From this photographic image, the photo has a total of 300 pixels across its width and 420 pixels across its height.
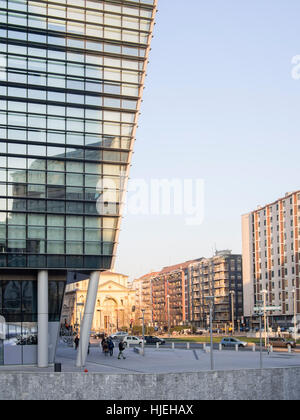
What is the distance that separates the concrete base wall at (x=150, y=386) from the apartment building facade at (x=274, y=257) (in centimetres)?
10235

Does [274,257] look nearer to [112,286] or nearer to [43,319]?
[112,286]

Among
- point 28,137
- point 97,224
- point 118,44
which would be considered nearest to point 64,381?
point 97,224

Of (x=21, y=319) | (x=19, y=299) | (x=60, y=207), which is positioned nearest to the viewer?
(x=21, y=319)

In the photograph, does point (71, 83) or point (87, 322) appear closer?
point (87, 322)

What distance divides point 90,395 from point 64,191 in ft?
61.0

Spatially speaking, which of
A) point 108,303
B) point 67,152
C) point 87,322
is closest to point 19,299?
point 87,322

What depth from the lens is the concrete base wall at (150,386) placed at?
129 ft

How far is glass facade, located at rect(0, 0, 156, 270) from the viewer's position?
5109 cm

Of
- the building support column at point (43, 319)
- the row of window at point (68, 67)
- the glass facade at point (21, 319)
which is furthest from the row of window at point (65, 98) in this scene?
the glass facade at point (21, 319)

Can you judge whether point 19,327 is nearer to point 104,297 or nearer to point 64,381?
point 64,381

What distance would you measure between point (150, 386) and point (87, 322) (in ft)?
44.8

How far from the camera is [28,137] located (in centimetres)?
5191

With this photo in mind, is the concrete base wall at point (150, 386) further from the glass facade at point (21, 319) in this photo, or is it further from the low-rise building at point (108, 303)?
the low-rise building at point (108, 303)

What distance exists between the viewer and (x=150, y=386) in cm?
3922
